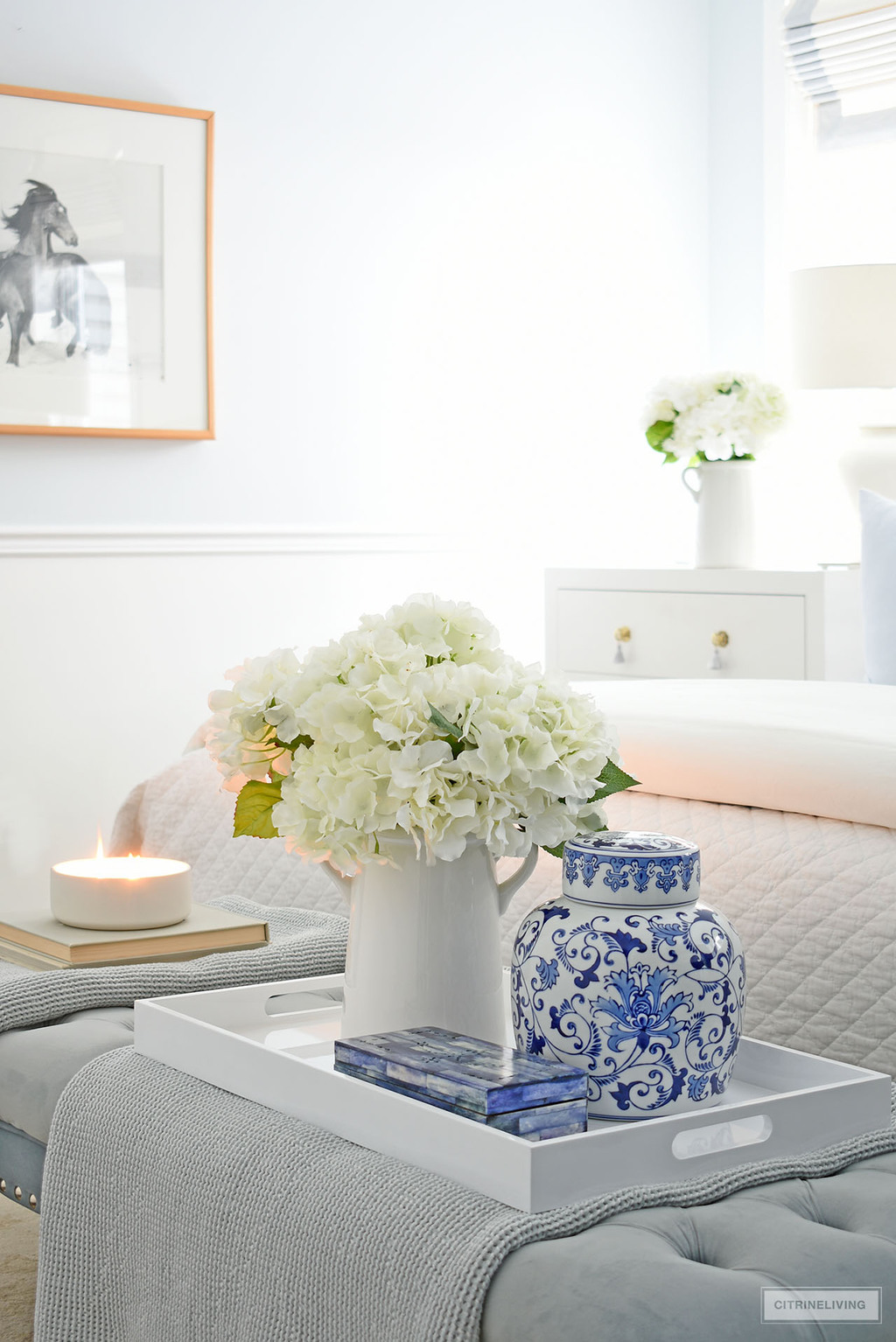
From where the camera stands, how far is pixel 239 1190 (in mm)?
906

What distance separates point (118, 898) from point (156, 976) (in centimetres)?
12

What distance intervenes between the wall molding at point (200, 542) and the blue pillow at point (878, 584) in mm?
1240

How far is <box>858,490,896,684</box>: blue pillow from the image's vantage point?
264cm

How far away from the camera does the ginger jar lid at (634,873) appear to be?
0.95 m

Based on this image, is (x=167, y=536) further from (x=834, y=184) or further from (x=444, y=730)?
(x=444, y=730)

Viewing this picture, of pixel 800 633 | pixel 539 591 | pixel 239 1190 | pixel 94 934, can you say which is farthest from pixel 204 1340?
pixel 539 591

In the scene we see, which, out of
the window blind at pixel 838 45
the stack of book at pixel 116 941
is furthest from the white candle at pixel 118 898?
the window blind at pixel 838 45

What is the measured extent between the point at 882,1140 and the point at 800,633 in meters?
2.32

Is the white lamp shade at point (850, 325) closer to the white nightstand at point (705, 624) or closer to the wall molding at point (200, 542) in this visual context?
the white nightstand at point (705, 624)

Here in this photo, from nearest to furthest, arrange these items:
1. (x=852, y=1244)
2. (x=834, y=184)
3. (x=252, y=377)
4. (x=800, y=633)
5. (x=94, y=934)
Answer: (x=852, y=1244) < (x=94, y=934) < (x=800, y=633) < (x=252, y=377) < (x=834, y=184)

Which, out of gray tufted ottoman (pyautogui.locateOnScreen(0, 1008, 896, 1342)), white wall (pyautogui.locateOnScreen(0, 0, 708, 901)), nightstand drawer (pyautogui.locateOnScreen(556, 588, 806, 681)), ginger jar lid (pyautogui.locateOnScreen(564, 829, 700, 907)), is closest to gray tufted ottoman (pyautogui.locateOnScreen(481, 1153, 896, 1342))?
gray tufted ottoman (pyautogui.locateOnScreen(0, 1008, 896, 1342))

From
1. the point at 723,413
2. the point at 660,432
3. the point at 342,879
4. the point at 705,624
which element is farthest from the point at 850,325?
the point at 342,879

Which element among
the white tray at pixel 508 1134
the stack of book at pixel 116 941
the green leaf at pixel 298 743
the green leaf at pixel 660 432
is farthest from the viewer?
the green leaf at pixel 660 432

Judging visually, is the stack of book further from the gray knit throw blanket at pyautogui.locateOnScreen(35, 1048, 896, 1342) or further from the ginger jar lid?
the ginger jar lid
